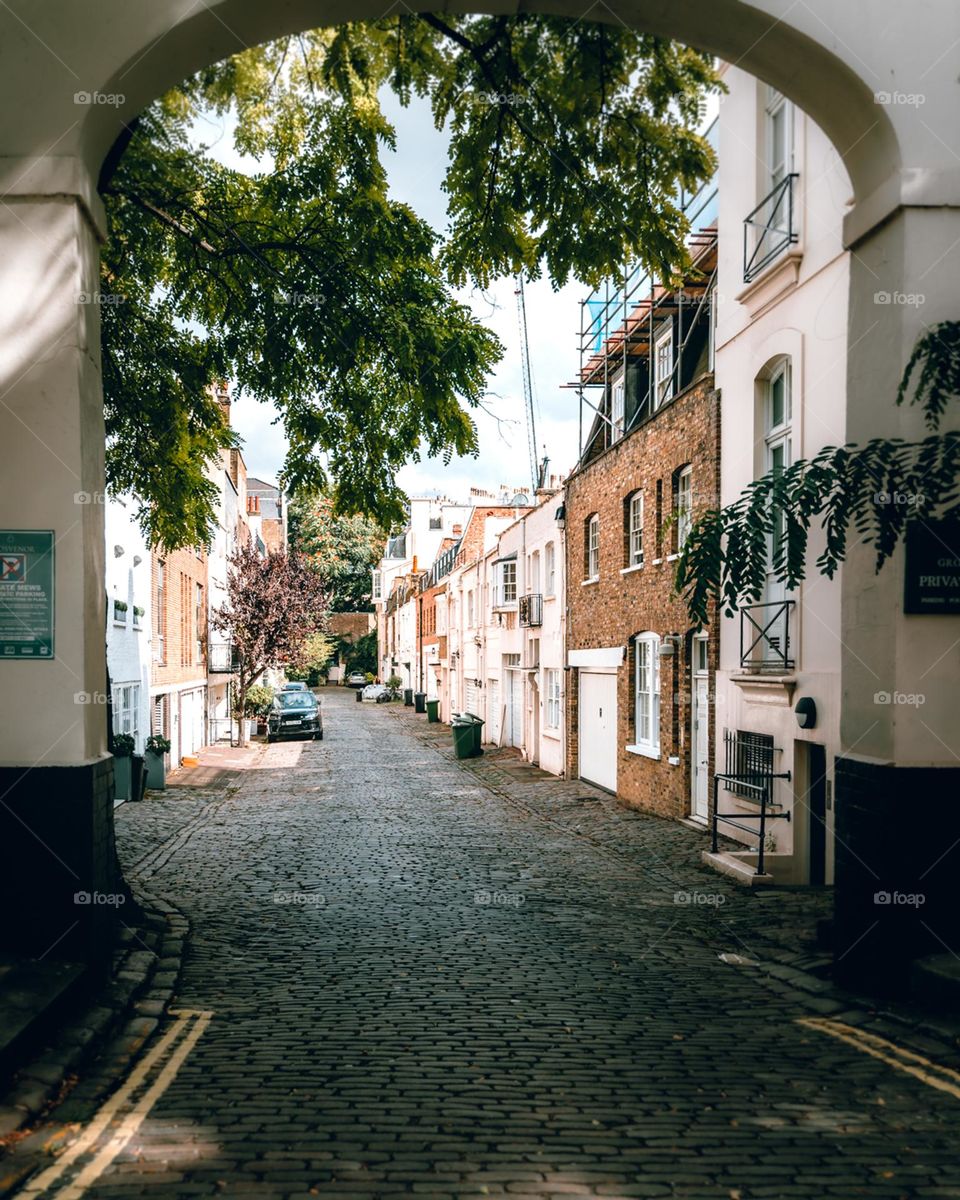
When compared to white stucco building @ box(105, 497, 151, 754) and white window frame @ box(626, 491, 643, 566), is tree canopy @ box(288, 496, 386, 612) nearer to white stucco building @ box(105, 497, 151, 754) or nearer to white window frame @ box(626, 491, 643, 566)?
white stucco building @ box(105, 497, 151, 754)

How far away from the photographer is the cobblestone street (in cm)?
454

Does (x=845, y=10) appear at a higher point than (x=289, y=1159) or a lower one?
higher

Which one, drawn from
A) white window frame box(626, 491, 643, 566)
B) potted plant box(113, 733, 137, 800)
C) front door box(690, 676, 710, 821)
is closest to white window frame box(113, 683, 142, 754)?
potted plant box(113, 733, 137, 800)

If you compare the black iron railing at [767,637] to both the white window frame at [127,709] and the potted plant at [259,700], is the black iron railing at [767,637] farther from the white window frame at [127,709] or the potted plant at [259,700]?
the potted plant at [259,700]

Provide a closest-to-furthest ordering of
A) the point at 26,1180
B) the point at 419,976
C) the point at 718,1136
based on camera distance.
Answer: the point at 26,1180, the point at 718,1136, the point at 419,976

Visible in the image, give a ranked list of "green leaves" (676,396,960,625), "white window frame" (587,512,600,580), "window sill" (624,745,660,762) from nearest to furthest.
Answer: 1. "green leaves" (676,396,960,625)
2. "window sill" (624,745,660,762)
3. "white window frame" (587,512,600,580)

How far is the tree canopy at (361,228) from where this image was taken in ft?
26.5

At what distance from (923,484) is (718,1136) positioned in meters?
4.02

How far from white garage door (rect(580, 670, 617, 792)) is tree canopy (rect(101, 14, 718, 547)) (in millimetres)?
11180

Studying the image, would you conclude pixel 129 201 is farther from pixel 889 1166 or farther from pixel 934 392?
pixel 889 1166

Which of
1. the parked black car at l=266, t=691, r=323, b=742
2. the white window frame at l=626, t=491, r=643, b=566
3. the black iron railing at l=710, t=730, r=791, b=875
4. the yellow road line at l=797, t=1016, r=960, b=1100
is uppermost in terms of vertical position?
the white window frame at l=626, t=491, r=643, b=566

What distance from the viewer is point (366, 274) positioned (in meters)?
9.91

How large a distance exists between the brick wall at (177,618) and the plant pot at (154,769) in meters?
2.89

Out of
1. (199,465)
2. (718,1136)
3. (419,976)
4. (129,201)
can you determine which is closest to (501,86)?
(129,201)
